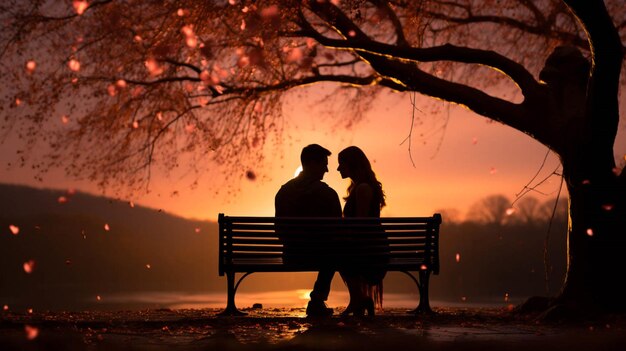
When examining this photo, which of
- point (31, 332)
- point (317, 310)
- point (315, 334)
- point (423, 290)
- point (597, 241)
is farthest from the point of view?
point (597, 241)

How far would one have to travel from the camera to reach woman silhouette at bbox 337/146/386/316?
909 cm

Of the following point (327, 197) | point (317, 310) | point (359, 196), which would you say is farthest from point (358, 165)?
point (317, 310)

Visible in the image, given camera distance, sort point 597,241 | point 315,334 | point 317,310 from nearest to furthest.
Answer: point 315,334 → point 317,310 → point 597,241

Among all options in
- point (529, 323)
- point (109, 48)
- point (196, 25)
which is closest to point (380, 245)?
point (529, 323)

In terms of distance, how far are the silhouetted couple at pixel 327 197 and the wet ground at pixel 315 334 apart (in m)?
0.58

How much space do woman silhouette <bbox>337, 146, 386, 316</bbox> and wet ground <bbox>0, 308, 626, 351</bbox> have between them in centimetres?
55

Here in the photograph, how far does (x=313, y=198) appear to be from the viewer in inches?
360

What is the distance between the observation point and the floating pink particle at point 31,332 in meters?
6.82

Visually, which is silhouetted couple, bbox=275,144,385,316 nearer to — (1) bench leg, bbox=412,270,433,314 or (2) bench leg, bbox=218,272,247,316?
(1) bench leg, bbox=412,270,433,314

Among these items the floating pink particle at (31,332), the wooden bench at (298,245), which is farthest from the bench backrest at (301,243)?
the floating pink particle at (31,332)

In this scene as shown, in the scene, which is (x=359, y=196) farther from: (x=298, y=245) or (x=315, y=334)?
(x=315, y=334)

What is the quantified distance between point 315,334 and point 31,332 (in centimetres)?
A: 249

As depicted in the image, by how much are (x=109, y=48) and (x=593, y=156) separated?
6.84 m

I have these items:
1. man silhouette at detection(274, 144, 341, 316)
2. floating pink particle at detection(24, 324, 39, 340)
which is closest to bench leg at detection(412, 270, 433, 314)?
man silhouette at detection(274, 144, 341, 316)
